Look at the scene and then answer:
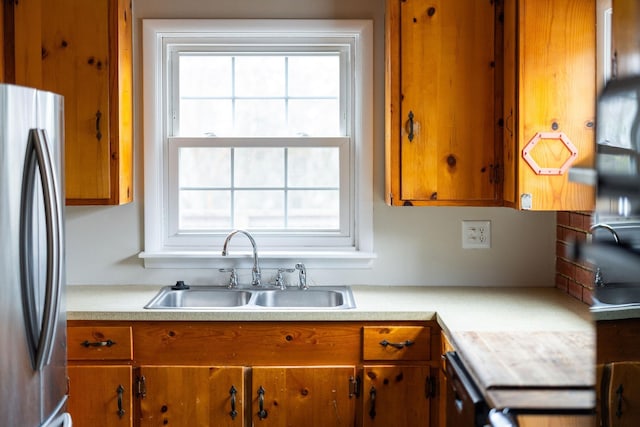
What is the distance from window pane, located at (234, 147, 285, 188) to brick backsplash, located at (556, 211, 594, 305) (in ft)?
4.12

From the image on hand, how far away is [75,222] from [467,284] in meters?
1.78

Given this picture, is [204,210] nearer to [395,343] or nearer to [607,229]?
[395,343]

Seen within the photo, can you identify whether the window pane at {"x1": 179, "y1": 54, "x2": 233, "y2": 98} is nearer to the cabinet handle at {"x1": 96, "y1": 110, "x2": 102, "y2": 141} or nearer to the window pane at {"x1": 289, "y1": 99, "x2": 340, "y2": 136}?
the window pane at {"x1": 289, "y1": 99, "x2": 340, "y2": 136}

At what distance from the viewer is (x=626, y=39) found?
20.8 inches

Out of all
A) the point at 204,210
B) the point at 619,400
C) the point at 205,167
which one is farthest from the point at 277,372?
the point at 619,400

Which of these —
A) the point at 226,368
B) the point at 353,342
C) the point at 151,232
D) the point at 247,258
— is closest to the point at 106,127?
the point at 151,232

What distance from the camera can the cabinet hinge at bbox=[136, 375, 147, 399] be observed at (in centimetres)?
242

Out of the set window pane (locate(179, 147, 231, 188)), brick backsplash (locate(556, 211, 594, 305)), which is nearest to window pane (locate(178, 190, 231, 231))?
window pane (locate(179, 147, 231, 188))

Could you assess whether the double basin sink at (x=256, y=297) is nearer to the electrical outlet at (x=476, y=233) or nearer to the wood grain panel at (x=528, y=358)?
the electrical outlet at (x=476, y=233)

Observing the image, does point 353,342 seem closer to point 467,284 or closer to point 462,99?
point 467,284

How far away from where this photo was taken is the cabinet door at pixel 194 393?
7.94 feet

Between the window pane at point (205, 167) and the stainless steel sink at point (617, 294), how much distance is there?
99.1 inches

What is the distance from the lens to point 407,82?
8.57 feet

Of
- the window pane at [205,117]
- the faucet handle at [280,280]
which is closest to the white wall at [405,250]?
the faucet handle at [280,280]
